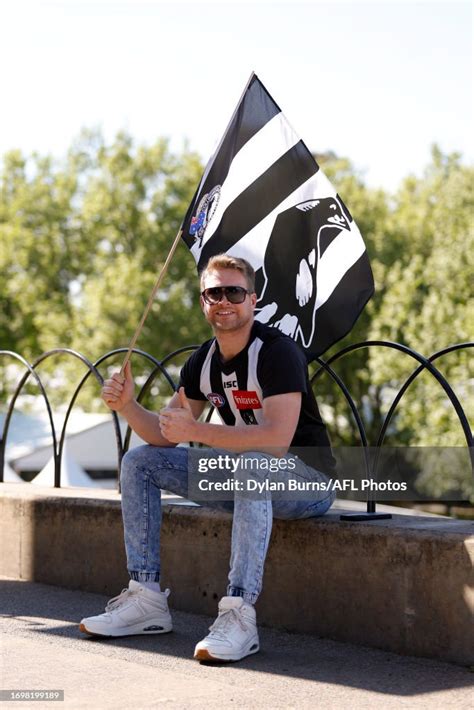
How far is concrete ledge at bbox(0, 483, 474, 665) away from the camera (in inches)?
151

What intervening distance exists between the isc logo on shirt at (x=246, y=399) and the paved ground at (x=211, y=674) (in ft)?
3.13

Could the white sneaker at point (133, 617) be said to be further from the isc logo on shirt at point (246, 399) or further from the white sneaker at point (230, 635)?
the isc logo on shirt at point (246, 399)

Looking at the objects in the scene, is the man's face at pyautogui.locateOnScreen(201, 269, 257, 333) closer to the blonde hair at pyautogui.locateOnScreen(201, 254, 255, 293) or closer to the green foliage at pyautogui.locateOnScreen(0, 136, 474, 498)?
the blonde hair at pyautogui.locateOnScreen(201, 254, 255, 293)

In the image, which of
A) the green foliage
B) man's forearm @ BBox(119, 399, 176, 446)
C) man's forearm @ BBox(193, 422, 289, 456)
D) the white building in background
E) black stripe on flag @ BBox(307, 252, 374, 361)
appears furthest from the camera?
the green foliage

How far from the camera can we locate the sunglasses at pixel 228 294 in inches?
165

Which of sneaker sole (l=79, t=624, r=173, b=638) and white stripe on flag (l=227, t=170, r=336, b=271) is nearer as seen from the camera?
sneaker sole (l=79, t=624, r=173, b=638)

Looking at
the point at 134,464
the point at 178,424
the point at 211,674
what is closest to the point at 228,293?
the point at 178,424

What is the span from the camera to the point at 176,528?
4.91 metres

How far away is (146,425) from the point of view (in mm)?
4395

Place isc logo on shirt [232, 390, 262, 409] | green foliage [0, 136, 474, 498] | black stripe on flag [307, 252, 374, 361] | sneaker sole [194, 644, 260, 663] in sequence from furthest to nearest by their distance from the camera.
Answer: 1. green foliage [0, 136, 474, 498]
2. black stripe on flag [307, 252, 374, 361]
3. isc logo on shirt [232, 390, 262, 409]
4. sneaker sole [194, 644, 260, 663]

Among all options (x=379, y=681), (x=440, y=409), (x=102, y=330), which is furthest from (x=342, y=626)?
(x=102, y=330)

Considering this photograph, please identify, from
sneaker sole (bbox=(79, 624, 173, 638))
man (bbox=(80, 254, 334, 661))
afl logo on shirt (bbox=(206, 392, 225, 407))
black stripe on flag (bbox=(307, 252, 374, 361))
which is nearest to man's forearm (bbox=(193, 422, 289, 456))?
man (bbox=(80, 254, 334, 661))

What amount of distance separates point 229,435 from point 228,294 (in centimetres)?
61

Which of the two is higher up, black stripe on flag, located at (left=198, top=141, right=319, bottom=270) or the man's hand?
black stripe on flag, located at (left=198, top=141, right=319, bottom=270)
